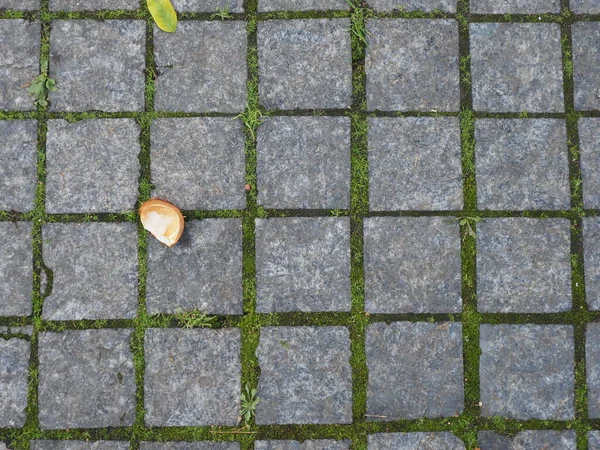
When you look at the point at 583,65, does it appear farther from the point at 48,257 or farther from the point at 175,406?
the point at 48,257

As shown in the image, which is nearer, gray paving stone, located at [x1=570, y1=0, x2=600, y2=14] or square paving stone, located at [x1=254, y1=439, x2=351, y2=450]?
square paving stone, located at [x1=254, y1=439, x2=351, y2=450]

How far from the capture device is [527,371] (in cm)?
273

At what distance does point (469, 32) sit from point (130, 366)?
7.64ft

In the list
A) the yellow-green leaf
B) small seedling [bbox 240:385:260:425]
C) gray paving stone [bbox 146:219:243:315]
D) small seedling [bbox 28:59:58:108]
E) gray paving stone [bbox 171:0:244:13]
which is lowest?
small seedling [bbox 240:385:260:425]

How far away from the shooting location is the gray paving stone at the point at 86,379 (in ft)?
8.83

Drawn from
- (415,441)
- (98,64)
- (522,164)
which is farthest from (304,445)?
(98,64)

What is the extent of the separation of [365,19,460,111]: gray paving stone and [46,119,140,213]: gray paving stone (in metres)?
1.21

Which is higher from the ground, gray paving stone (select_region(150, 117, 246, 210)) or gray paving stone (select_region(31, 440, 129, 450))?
gray paving stone (select_region(150, 117, 246, 210))

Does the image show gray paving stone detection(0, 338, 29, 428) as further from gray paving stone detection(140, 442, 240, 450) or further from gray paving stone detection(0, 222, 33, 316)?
gray paving stone detection(140, 442, 240, 450)

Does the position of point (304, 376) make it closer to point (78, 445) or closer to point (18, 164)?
point (78, 445)

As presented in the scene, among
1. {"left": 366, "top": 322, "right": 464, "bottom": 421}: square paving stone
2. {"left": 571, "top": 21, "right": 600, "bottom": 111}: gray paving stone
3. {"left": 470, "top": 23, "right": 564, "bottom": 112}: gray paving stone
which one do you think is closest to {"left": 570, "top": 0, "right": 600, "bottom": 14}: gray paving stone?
{"left": 571, "top": 21, "right": 600, "bottom": 111}: gray paving stone

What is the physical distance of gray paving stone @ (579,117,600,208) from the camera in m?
2.79

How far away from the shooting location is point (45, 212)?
2.74m

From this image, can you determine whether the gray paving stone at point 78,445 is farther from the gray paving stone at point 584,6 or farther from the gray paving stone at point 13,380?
the gray paving stone at point 584,6
